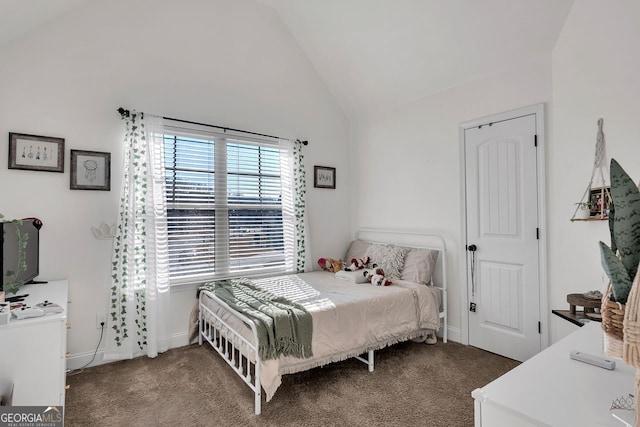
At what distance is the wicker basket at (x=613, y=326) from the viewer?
0.58 m

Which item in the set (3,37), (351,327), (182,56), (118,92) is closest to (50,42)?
(3,37)

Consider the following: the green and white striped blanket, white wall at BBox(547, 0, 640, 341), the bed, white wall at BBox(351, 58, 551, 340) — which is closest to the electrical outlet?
the bed

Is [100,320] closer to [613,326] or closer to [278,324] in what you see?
[278,324]

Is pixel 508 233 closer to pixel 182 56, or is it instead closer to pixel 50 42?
pixel 182 56

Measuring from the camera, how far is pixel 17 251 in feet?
6.70

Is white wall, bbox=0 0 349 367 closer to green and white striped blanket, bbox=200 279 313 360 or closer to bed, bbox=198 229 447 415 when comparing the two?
bed, bbox=198 229 447 415

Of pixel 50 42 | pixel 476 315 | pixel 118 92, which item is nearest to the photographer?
pixel 50 42

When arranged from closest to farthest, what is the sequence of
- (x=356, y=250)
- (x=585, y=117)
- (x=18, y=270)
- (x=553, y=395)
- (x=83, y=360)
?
(x=553, y=395), (x=18, y=270), (x=585, y=117), (x=83, y=360), (x=356, y=250)

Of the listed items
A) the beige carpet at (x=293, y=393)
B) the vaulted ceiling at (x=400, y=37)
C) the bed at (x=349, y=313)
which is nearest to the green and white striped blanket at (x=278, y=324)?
the bed at (x=349, y=313)

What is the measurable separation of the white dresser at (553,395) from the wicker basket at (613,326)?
36 cm

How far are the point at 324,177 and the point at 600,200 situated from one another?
265 centimetres

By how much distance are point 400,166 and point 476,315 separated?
1690mm

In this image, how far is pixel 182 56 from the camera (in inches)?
124

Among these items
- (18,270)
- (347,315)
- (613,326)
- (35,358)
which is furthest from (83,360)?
(613,326)
